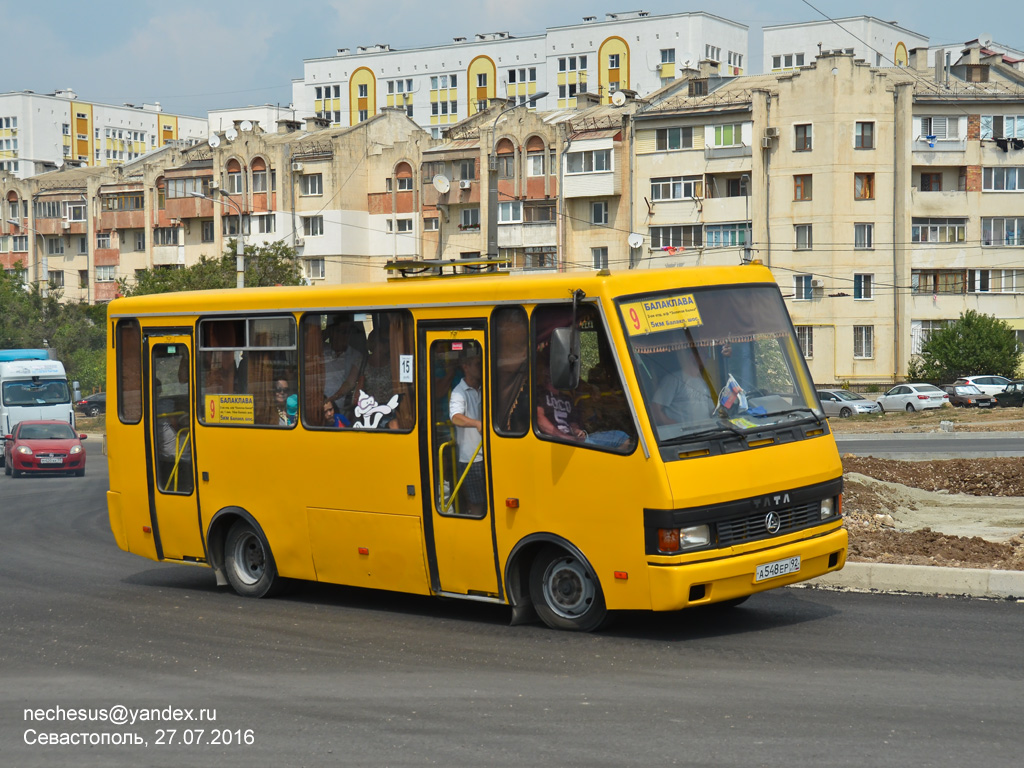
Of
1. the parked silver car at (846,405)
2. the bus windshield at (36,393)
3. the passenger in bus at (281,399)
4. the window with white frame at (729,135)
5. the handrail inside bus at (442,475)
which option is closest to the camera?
the handrail inside bus at (442,475)

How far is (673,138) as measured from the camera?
68.4 metres

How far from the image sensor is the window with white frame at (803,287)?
65188mm

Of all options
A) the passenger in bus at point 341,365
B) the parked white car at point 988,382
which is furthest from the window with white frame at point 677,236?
the passenger in bus at point 341,365

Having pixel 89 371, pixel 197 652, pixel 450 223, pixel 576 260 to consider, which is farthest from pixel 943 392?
pixel 197 652

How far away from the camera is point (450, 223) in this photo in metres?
76.2

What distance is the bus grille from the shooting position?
9117 millimetres

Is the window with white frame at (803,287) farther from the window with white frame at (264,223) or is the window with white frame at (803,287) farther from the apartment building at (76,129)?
the apartment building at (76,129)

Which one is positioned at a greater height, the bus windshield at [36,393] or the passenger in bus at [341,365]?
the passenger in bus at [341,365]

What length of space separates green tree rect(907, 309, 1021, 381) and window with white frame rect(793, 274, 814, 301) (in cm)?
620

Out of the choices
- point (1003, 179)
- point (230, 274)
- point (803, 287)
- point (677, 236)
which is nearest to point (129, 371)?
point (230, 274)

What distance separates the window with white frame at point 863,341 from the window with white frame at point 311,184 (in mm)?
33818

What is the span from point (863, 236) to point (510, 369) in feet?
190

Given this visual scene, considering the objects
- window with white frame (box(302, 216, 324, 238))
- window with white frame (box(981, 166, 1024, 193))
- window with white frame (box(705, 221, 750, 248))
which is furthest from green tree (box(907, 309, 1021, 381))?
window with white frame (box(302, 216, 324, 238))

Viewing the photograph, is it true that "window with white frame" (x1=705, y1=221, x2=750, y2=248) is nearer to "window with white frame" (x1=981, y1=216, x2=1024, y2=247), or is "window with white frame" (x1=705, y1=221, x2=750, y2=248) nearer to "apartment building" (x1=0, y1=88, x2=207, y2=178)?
"window with white frame" (x1=981, y1=216, x2=1024, y2=247)
